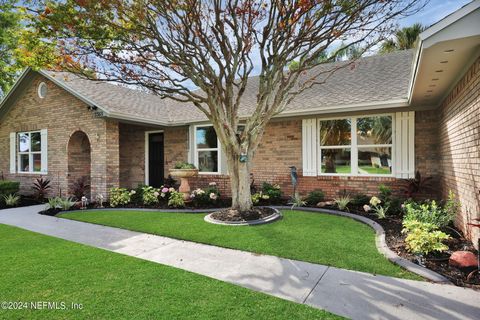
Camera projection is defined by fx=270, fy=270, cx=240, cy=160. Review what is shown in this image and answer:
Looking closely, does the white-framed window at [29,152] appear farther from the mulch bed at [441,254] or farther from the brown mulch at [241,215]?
the mulch bed at [441,254]

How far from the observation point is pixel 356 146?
795cm

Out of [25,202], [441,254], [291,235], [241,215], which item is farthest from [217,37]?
[25,202]

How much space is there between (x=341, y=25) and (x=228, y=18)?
2627mm

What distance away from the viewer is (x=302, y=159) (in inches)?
337

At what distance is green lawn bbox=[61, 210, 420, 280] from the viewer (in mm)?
3869

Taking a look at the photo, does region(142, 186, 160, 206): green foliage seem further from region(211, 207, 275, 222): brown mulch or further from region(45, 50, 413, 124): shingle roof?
region(211, 207, 275, 222): brown mulch

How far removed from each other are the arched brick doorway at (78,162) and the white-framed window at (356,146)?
27.5ft

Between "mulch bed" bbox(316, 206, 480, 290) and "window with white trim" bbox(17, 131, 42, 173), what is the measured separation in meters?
12.2

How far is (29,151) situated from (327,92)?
38.7 feet

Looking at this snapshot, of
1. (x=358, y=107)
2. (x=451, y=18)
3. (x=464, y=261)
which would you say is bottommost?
(x=464, y=261)

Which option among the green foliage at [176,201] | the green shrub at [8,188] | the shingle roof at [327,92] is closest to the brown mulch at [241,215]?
the green foliage at [176,201]

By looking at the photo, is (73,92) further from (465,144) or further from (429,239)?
(465,144)

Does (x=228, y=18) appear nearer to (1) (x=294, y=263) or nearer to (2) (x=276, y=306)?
(1) (x=294, y=263)

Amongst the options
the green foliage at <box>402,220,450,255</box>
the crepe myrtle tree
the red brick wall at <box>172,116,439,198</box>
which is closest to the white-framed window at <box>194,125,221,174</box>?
the red brick wall at <box>172,116,439,198</box>
